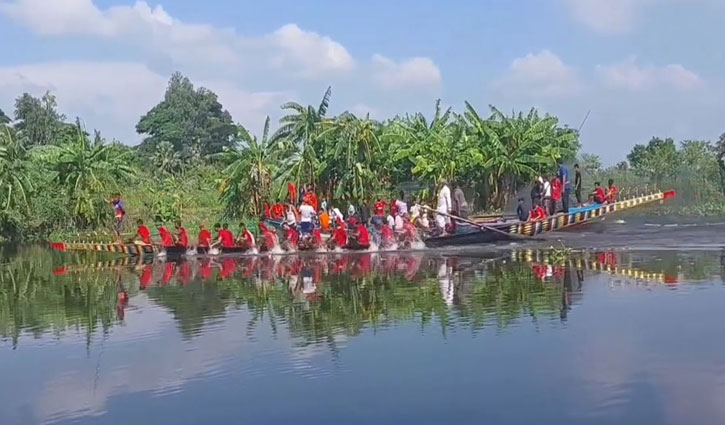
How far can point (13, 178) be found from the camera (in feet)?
109

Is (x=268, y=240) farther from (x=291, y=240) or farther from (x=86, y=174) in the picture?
(x=86, y=174)

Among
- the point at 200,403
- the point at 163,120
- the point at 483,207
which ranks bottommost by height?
the point at 200,403

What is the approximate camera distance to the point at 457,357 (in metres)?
9.46

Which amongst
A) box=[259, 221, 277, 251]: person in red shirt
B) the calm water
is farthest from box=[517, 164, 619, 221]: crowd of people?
box=[259, 221, 277, 251]: person in red shirt

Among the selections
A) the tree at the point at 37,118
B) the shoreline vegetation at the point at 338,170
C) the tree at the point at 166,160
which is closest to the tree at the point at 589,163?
the shoreline vegetation at the point at 338,170

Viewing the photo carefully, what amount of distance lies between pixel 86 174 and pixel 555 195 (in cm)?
1821

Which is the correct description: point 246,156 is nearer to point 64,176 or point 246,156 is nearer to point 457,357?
point 64,176

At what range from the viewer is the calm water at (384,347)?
777cm

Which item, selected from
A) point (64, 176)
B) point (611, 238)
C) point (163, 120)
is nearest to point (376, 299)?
point (611, 238)

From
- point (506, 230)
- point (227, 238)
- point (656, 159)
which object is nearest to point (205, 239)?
point (227, 238)

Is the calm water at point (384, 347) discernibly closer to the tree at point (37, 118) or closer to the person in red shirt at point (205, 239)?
the person in red shirt at point (205, 239)

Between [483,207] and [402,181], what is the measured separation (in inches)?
132

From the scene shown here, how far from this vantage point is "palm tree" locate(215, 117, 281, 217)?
31969 millimetres

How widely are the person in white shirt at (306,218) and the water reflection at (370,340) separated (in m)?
5.41
